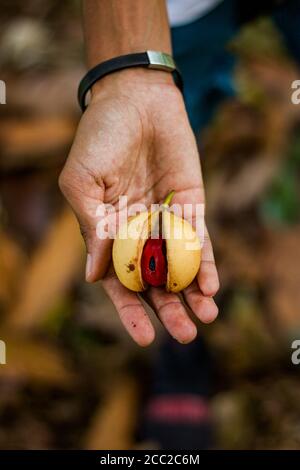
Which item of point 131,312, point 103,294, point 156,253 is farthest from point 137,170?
point 103,294

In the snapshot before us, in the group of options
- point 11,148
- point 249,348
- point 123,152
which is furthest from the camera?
point 11,148

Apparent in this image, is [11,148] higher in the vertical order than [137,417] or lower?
higher

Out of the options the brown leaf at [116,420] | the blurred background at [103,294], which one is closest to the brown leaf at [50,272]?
the blurred background at [103,294]

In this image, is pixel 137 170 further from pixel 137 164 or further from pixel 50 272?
pixel 50 272

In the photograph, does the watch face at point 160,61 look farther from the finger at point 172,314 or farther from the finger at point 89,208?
the finger at point 172,314

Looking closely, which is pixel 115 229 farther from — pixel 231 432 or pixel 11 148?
pixel 11 148

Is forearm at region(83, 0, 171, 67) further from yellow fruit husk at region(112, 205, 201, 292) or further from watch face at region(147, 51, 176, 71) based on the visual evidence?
yellow fruit husk at region(112, 205, 201, 292)
